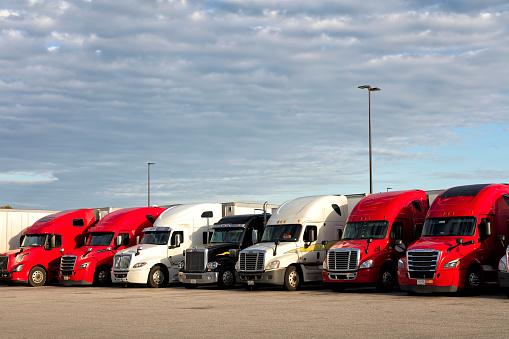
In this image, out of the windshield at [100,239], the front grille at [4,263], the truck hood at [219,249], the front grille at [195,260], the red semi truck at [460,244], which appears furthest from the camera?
the front grille at [4,263]

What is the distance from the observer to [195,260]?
2558 centimetres

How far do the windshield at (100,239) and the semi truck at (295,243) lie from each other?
319 inches

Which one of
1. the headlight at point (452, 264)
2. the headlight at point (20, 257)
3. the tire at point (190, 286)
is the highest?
the headlight at point (452, 264)

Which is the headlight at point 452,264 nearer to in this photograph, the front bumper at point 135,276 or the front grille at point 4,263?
the front bumper at point 135,276

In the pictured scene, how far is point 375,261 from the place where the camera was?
21.7 m

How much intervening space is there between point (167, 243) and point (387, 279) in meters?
9.70

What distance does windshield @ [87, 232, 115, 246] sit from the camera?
1170 inches

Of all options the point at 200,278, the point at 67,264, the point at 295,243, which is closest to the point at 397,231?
the point at 295,243

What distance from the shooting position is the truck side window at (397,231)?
22531 millimetres

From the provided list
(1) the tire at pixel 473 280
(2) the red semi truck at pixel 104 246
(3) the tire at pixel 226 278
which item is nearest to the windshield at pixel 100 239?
(2) the red semi truck at pixel 104 246

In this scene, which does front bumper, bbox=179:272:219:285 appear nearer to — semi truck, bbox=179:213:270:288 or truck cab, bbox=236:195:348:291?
semi truck, bbox=179:213:270:288

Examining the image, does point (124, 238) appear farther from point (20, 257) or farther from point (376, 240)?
point (376, 240)

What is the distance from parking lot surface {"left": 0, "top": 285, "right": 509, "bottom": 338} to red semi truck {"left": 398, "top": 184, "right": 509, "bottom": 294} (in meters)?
0.51

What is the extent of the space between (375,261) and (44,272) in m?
16.3
